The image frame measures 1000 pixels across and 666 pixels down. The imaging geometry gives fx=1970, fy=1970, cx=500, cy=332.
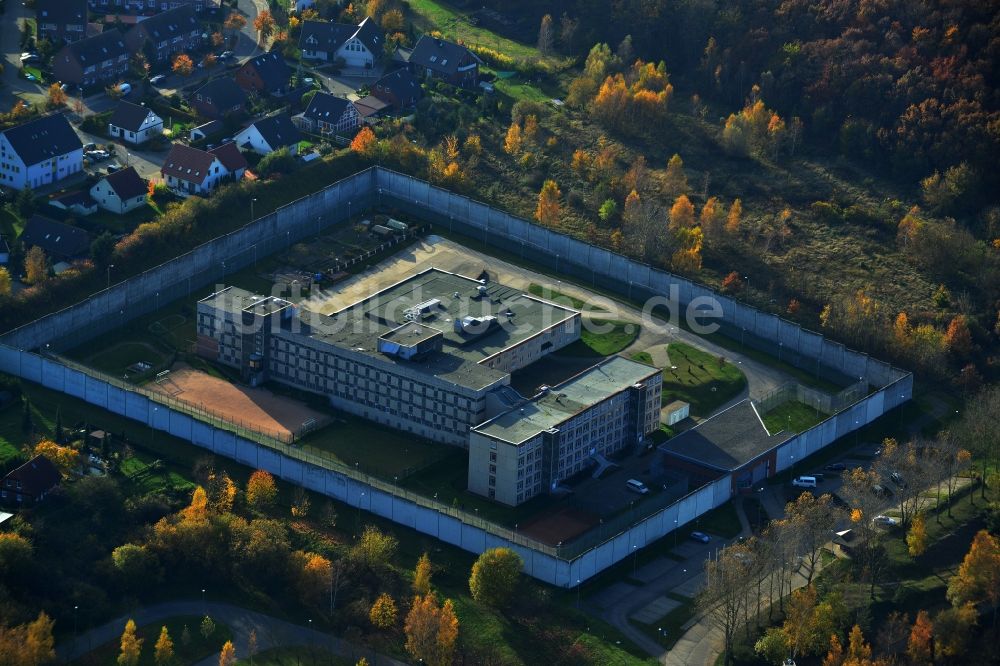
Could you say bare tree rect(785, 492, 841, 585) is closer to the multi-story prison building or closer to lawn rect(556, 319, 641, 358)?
the multi-story prison building

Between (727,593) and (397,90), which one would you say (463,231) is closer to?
(397,90)

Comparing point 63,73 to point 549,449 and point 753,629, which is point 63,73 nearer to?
point 549,449

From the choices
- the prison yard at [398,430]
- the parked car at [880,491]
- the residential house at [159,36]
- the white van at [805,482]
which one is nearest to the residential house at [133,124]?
the residential house at [159,36]

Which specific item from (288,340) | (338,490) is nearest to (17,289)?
(288,340)

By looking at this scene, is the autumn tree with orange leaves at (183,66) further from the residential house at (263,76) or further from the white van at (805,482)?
the white van at (805,482)

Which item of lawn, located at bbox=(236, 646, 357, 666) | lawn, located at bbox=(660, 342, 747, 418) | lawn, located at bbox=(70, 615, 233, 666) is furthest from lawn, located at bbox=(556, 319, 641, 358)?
lawn, located at bbox=(70, 615, 233, 666)

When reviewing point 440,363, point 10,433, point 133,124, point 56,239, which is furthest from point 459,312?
point 133,124

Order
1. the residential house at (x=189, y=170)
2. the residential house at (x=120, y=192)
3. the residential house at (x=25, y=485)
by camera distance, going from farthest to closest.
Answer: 1. the residential house at (x=189, y=170)
2. the residential house at (x=120, y=192)
3. the residential house at (x=25, y=485)
